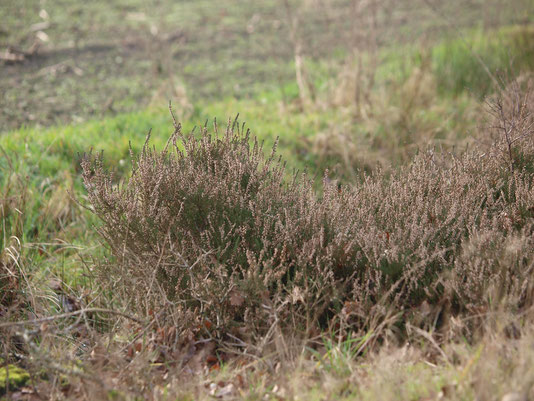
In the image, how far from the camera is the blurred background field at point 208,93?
4.33m

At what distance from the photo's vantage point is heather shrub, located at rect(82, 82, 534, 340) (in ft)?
9.57

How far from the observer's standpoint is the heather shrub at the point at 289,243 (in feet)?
9.57

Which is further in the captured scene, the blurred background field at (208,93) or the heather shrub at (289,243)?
the blurred background field at (208,93)

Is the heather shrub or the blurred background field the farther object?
the blurred background field

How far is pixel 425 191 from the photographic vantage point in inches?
144

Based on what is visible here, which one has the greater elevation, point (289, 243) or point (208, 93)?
point (208, 93)

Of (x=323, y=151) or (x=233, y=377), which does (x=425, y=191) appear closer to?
(x=233, y=377)

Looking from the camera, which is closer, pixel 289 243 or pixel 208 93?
pixel 289 243

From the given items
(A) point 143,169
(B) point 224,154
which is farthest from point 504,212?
(A) point 143,169

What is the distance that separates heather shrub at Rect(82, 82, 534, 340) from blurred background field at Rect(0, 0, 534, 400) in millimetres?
376

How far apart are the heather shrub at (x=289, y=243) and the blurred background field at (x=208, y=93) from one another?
38 centimetres

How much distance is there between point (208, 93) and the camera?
24.7ft

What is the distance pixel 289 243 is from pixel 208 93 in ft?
15.9

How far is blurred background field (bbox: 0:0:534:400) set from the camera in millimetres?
4332
